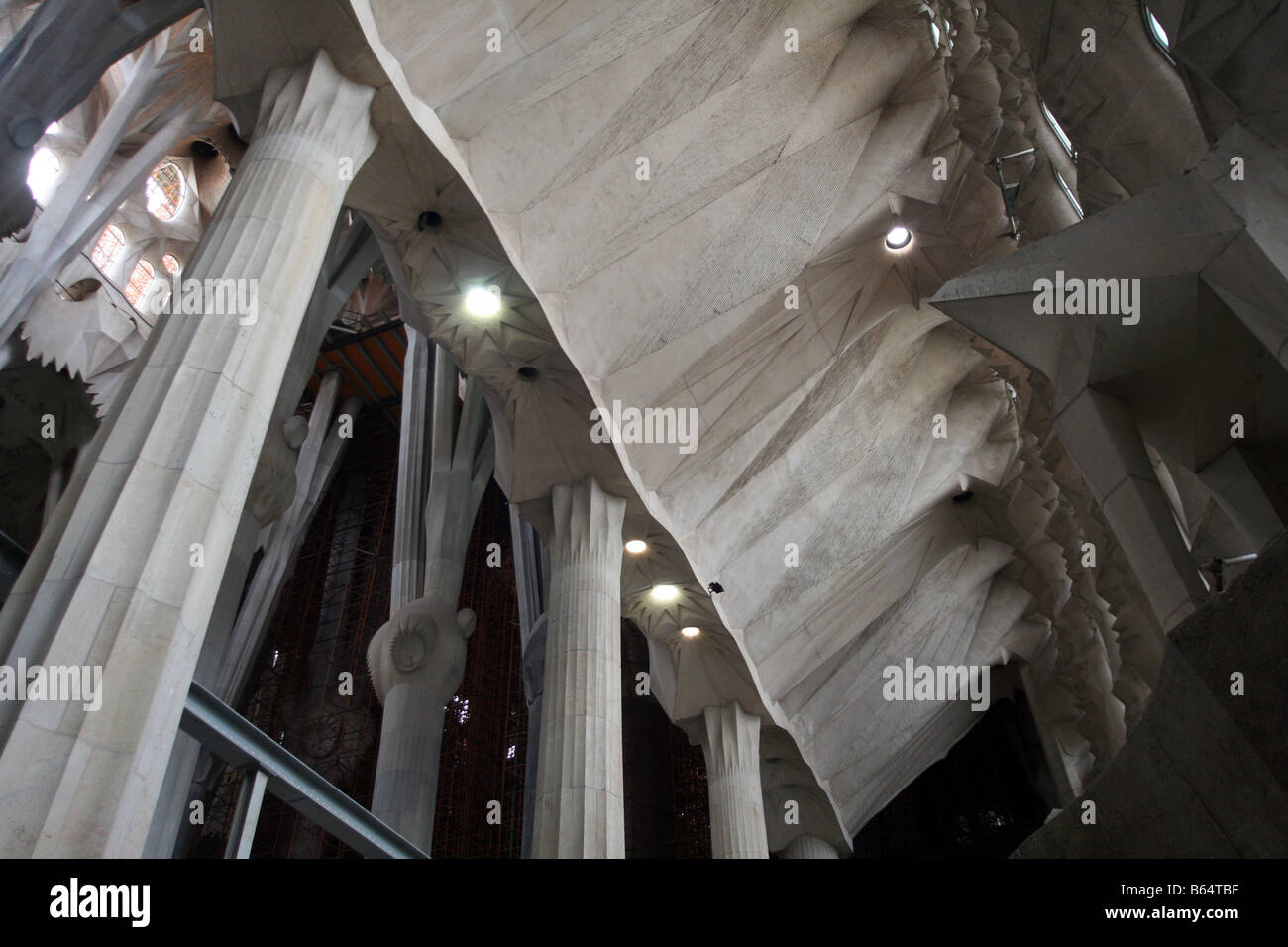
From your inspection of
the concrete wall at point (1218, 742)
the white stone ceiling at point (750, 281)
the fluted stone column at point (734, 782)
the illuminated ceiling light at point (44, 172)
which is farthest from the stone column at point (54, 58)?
the concrete wall at point (1218, 742)

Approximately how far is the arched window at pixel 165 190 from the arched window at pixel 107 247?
83cm

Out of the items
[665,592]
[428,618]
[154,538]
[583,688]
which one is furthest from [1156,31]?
[428,618]

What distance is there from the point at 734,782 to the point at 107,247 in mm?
13410

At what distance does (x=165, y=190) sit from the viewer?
697 inches

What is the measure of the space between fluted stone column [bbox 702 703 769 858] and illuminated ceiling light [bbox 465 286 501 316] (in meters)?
6.13

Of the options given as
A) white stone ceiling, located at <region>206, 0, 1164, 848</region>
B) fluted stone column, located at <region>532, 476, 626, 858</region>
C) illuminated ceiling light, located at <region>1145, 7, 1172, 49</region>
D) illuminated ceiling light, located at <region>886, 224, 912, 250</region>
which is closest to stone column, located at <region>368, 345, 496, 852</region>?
white stone ceiling, located at <region>206, 0, 1164, 848</region>

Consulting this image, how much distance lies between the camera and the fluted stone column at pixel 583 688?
749cm

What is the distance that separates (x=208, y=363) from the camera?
180 inches

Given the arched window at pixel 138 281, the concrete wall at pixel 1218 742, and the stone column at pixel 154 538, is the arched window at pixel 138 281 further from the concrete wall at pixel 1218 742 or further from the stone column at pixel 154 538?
the concrete wall at pixel 1218 742

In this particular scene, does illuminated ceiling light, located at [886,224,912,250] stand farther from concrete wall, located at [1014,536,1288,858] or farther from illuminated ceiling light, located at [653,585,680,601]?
concrete wall, located at [1014,536,1288,858]

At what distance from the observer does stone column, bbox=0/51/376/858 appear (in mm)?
3359

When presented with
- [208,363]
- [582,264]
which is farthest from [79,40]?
[208,363]

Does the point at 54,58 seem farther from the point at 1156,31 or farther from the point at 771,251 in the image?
the point at 1156,31

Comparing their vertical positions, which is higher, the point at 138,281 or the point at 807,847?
the point at 138,281
